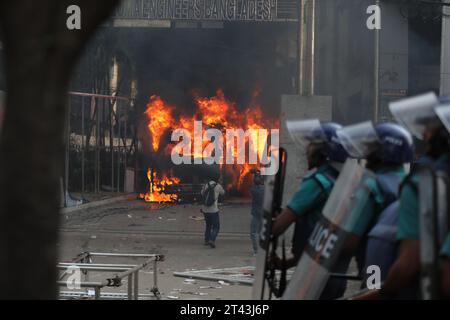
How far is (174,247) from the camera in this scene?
13.7 metres

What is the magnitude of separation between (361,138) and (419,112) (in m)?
0.84

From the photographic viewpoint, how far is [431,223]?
2914 millimetres

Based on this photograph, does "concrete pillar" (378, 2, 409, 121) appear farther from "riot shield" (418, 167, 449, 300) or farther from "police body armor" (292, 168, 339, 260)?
"riot shield" (418, 167, 449, 300)

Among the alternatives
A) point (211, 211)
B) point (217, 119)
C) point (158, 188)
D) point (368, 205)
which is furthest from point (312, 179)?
point (217, 119)

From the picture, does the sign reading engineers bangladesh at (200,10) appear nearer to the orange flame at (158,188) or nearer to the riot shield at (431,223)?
the orange flame at (158,188)

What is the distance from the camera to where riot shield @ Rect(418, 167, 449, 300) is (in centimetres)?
290

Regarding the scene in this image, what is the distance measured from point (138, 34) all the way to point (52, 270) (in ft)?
77.7

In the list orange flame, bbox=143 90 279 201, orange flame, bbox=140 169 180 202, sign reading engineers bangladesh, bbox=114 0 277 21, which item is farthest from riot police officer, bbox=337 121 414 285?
orange flame, bbox=143 90 279 201

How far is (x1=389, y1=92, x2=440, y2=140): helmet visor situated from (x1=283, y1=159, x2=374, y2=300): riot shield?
0.62 meters

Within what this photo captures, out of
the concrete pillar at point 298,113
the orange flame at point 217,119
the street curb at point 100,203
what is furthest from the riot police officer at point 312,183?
the orange flame at point 217,119

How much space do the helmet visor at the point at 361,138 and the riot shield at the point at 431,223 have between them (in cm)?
121

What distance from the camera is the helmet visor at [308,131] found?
4.92m
